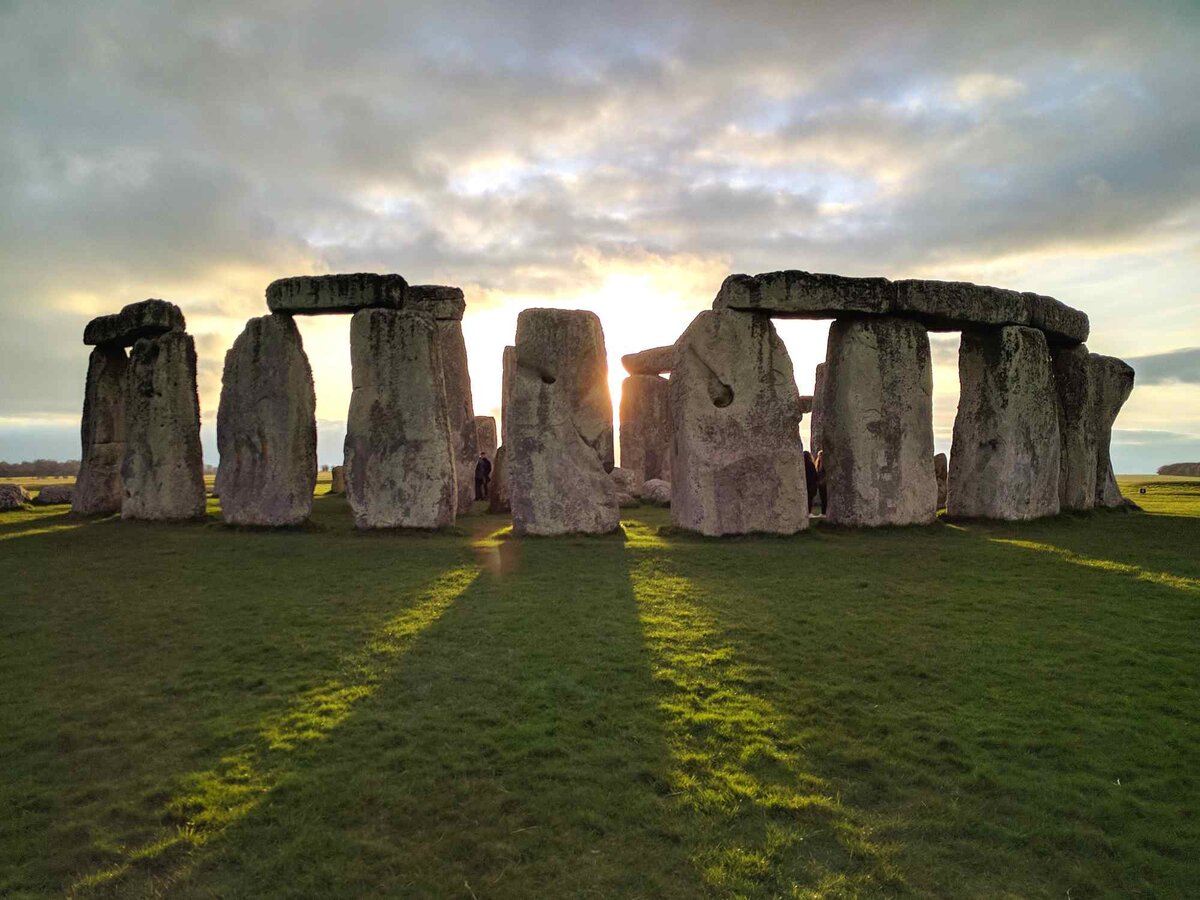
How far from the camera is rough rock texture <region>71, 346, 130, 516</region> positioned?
1587cm

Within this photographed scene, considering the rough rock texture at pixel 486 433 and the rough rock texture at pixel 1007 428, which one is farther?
the rough rock texture at pixel 486 433

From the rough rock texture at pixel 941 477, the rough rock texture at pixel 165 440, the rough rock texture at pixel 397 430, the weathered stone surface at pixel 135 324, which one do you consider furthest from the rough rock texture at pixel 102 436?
the rough rock texture at pixel 941 477

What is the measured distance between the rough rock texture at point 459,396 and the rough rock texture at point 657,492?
4160 millimetres

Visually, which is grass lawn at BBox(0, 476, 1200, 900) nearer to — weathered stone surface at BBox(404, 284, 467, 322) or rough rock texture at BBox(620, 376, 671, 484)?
weathered stone surface at BBox(404, 284, 467, 322)

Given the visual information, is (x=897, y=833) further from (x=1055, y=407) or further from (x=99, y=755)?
(x=1055, y=407)

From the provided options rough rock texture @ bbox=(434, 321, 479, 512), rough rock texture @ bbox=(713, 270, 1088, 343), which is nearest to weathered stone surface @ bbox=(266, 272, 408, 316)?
rough rock texture @ bbox=(434, 321, 479, 512)

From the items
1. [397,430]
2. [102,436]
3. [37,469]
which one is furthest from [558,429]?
[37,469]

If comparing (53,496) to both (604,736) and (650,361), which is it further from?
(604,736)

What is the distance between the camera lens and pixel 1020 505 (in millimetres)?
13070

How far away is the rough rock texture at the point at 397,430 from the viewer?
477 inches

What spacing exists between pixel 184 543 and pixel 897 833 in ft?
35.4

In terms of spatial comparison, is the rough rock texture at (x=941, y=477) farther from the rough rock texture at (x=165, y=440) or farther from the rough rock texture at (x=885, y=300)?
the rough rock texture at (x=165, y=440)

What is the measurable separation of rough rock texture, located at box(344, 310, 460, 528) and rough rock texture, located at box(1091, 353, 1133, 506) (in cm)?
1247

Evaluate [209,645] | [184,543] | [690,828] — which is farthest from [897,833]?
[184,543]
